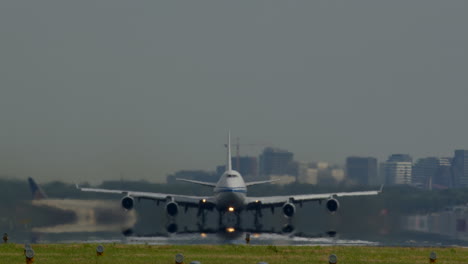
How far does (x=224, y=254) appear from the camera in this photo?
5106 cm

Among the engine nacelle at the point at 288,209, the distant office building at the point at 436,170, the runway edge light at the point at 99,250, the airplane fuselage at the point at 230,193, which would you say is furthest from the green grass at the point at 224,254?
the distant office building at the point at 436,170

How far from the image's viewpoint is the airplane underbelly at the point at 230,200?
91562 millimetres

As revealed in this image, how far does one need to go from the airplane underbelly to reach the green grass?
33805 mm

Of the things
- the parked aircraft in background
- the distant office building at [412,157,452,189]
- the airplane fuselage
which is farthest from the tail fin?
the distant office building at [412,157,452,189]

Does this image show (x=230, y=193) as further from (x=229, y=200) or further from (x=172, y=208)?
(x=172, y=208)

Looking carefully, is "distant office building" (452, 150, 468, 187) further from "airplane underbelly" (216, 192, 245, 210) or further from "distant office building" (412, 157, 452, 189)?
"airplane underbelly" (216, 192, 245, 210)

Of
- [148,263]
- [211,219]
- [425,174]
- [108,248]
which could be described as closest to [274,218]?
[211,219]

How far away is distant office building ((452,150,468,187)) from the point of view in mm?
176462

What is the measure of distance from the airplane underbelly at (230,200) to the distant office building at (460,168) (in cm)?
8960

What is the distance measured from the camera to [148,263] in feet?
143

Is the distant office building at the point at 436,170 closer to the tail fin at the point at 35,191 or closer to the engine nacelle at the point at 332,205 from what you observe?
the engine nacelle at the point at 332,205

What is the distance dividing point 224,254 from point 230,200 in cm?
4088

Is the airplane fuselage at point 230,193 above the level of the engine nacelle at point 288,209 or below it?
above

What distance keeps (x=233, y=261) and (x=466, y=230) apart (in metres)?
54.5
